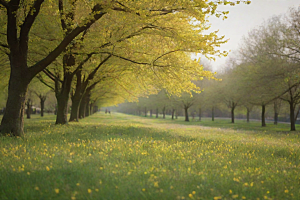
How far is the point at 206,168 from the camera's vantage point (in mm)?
4961

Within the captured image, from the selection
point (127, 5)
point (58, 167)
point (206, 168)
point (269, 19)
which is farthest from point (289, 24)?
point (58, 167)

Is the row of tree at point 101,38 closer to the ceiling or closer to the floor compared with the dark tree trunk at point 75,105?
closer to the ceiling

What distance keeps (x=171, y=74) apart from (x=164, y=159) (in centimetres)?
654

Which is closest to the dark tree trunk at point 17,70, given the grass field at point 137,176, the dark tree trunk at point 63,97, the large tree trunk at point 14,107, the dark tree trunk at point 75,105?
the large tree trunk at point 14,107

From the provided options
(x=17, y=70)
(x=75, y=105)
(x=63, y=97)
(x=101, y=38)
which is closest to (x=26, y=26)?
(x=17, y=70)

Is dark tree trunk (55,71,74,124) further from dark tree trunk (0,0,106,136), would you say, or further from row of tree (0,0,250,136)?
dark tree trunk (0,0,106,136)

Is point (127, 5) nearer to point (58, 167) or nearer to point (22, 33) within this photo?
point (22, 33)

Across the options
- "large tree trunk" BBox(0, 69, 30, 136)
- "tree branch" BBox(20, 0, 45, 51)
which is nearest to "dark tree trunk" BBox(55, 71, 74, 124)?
"tree branch" BBox(20, 0, 45, 51)

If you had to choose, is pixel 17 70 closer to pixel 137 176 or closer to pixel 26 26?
pixel 26 26

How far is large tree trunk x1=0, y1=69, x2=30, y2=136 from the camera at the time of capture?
27.7 feet

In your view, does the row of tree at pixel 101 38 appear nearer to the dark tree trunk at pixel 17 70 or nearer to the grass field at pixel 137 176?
the dark tree trunk at pixel 17 70

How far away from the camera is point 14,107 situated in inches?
336

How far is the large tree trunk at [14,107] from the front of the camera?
844 cm

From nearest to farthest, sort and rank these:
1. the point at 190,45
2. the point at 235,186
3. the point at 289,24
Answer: the point at 235,186, the point at 190,45, the point at 289,24
